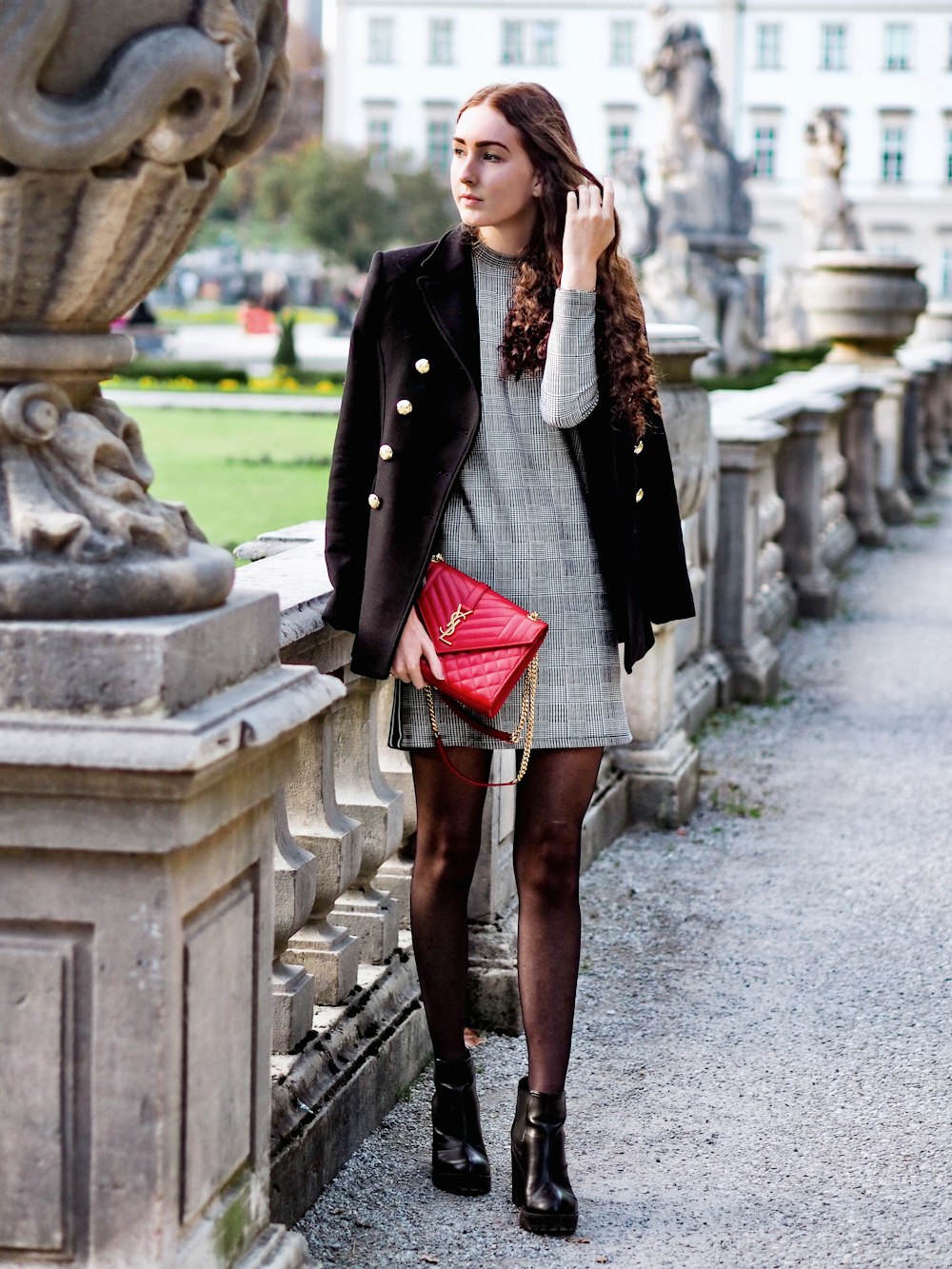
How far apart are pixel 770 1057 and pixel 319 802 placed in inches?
47.9

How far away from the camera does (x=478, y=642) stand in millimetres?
3191

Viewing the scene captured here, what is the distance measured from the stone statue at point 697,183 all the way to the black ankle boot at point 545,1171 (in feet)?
88.2

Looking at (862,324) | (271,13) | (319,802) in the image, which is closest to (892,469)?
(862,324)

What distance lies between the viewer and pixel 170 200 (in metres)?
2.35

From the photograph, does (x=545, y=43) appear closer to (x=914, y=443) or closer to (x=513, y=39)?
(x=513, y=39)

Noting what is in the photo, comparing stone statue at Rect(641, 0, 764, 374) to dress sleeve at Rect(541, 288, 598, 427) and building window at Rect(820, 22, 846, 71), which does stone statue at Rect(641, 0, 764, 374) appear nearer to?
dress sleeve at Rect(541, 288, 598, 427)

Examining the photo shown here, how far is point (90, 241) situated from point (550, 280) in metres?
1.15

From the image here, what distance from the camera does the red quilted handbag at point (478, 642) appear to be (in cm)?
317

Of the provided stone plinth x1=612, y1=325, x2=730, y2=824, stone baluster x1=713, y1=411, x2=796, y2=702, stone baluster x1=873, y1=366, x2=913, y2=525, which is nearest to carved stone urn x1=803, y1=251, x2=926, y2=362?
stone baluster x1=873, y1=366, x2=913, y2=525

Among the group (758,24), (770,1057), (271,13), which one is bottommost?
(770,1057)

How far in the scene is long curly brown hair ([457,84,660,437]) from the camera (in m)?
3.22

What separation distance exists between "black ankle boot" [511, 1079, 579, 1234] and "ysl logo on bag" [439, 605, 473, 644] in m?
0.78

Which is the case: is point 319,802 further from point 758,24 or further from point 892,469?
point 758,24

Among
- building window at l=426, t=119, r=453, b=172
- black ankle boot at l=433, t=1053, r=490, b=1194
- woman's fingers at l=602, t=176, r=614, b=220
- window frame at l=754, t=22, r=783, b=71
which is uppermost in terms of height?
window frame at l=754, t=22, r=783, b=71
